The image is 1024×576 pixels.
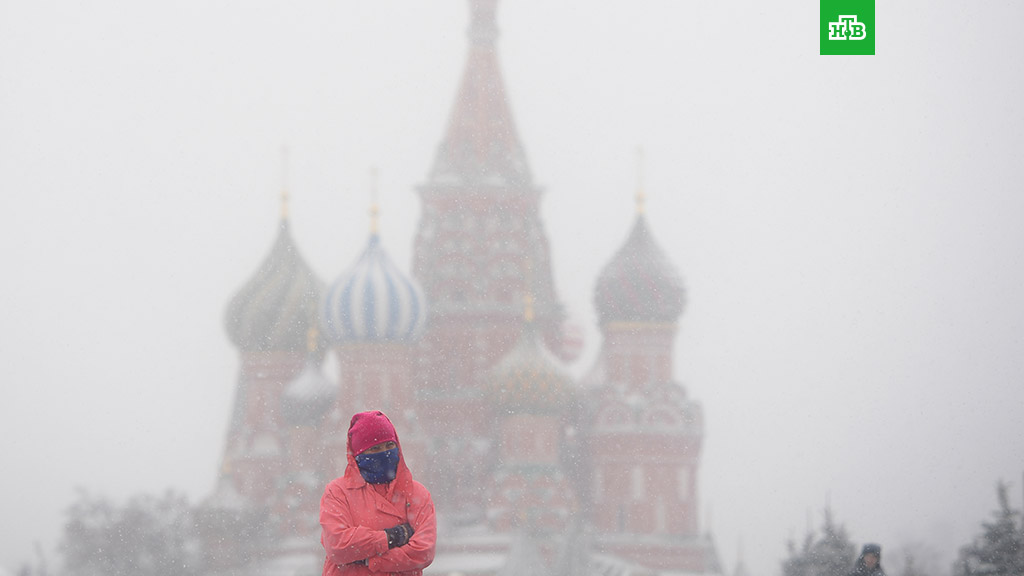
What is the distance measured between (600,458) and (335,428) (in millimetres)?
2871

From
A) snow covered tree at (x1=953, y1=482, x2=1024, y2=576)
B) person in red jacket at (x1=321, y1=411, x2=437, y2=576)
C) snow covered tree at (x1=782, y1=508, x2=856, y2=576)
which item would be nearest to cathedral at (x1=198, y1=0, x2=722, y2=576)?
snow covered tree at (x1=782, y1=508, x2=856, y2=576)

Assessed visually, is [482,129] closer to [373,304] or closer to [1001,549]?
[373,304]

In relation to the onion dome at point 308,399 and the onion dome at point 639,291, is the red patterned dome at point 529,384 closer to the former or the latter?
the onion dome at point 639,291

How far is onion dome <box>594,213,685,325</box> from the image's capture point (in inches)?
752

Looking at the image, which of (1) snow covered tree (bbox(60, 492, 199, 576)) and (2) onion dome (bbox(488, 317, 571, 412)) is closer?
(2) onion dome (bbox(488, 317, 571, 412))

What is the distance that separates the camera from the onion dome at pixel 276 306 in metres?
20.3

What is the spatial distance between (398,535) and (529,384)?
15.1 metres

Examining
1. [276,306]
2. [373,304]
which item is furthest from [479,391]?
[276,306]

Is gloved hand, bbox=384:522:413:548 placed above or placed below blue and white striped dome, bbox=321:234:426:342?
below

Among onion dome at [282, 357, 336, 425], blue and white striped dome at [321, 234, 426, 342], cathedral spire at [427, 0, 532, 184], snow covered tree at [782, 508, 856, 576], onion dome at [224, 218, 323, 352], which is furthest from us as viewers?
onion dome at [224, 218, 323, 352]

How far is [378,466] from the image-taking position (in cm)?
316

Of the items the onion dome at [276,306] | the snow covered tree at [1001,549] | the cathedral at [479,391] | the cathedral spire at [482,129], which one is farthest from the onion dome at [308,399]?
the snow covered tree at [1001,549]

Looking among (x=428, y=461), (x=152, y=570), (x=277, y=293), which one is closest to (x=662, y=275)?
(x=428, y=461)

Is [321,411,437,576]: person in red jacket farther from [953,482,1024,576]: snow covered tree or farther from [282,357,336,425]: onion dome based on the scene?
[282,357,336,425]: onion dome
